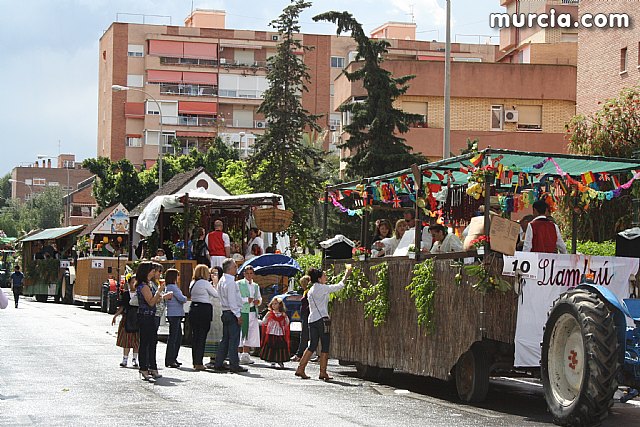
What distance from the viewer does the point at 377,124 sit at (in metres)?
43.8

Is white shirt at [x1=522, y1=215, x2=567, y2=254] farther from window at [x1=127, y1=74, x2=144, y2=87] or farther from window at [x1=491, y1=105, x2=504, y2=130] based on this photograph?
window at [x1=127, y1=74, x2=144, y2=87]

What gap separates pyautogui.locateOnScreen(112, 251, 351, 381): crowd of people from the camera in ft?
59.8

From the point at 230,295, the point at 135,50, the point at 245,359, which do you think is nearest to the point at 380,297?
the point at 230,295

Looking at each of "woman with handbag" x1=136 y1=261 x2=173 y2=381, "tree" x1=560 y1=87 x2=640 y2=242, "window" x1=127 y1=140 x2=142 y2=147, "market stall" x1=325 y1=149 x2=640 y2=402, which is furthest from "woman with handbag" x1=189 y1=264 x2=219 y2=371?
"window" x1=127 y1=140 x2=142 y2=147

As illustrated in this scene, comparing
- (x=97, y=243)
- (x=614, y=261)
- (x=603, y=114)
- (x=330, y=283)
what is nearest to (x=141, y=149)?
(x=97, y=243)

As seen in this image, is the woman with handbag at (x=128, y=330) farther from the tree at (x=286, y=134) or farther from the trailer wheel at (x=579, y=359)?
the tree at (x=286, y=134)

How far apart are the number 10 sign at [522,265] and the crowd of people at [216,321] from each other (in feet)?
16.1

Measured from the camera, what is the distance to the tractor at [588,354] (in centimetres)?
1189

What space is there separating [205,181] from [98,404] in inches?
719

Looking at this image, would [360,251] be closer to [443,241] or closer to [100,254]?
[443,241]

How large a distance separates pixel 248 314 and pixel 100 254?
24.1 m

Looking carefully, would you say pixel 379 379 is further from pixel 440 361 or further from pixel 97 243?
pixel 97 243

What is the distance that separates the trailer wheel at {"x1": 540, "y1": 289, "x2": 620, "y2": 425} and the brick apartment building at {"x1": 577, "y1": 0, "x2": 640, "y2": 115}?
89.5 feet

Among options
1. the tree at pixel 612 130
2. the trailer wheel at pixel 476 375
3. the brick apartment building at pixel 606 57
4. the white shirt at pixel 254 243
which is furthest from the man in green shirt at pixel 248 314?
the brick apartment building at pixel 606 57
